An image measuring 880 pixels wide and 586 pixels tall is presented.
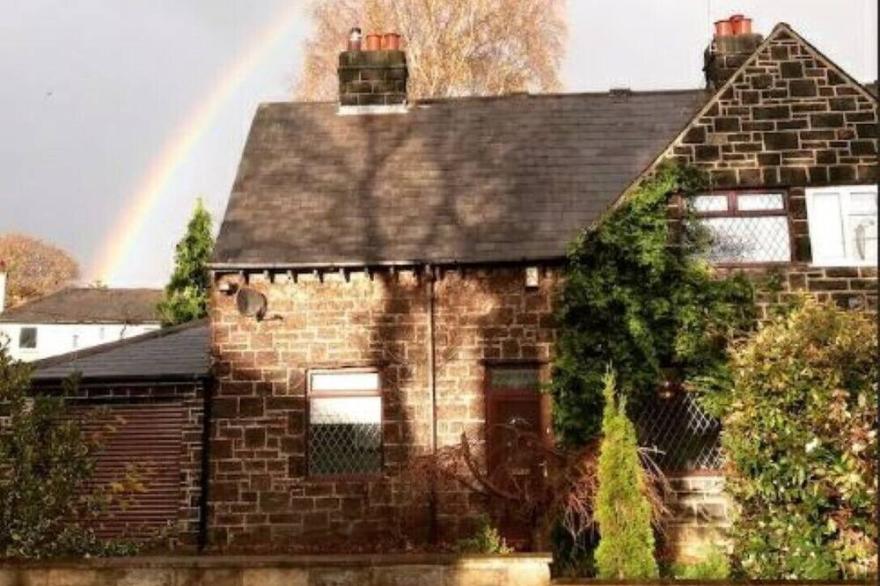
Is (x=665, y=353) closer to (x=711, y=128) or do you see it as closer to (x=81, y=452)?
(x=711, y=128)

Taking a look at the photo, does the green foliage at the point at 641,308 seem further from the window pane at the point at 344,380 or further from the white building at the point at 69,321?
the white building at the point at 69,321

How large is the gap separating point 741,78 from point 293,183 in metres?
8.35

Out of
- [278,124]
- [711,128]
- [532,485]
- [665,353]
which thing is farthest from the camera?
[278,124]

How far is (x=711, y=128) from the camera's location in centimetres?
1450

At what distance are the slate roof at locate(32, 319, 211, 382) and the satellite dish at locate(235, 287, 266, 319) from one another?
47.8 inches

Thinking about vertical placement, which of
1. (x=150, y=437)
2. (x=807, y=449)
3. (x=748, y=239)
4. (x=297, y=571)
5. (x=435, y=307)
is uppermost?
(x=748, y=239)

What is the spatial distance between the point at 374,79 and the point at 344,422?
7869 mm

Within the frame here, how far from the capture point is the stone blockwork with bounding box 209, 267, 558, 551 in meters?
14.0

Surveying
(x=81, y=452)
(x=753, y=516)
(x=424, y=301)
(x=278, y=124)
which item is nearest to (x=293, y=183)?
(x=278, y=124)

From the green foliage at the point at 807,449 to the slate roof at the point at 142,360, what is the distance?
8.78 metres

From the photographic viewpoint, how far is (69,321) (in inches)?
1971

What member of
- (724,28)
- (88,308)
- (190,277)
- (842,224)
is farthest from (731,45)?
(88,308)

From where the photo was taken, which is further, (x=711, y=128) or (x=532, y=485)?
(x=711, y=128)

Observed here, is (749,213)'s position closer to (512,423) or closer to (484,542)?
(512,423)
